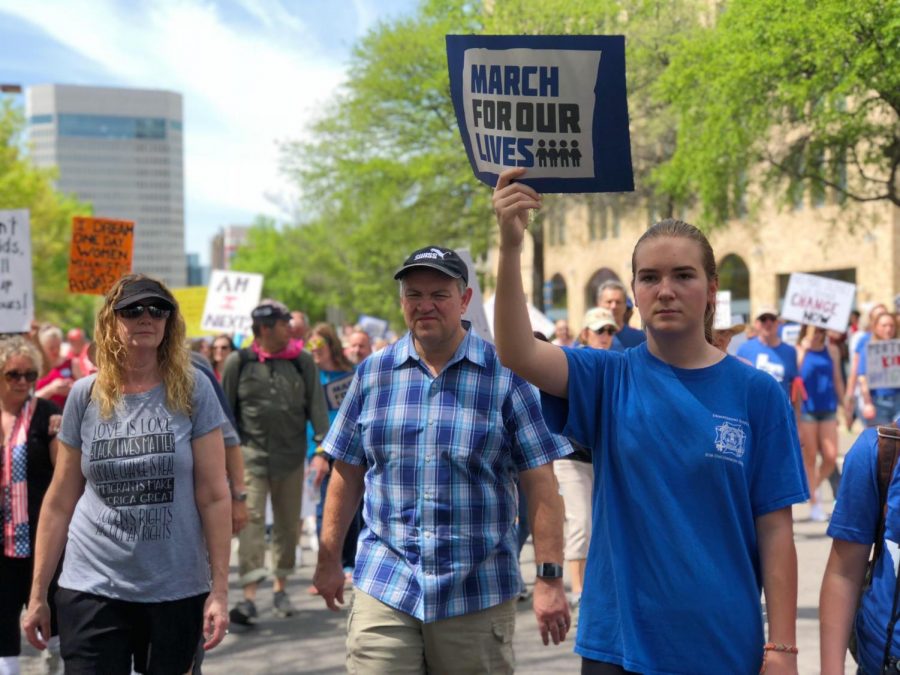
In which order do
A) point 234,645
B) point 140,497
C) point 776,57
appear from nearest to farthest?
1. point 140,497
2. point 234,645
3. point 776,57

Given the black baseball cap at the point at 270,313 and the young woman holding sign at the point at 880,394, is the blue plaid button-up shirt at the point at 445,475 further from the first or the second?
the young woman holding sign at the point at 880,394

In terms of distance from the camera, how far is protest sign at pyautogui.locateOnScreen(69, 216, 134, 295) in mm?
9961

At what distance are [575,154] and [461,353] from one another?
123cm

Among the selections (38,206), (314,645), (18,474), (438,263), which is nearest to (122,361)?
(438,263)

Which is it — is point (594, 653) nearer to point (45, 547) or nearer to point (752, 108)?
point (45, 547)

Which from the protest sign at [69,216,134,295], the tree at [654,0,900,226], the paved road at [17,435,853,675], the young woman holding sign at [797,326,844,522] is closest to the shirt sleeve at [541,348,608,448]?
the paved road at [17,435,853,675]

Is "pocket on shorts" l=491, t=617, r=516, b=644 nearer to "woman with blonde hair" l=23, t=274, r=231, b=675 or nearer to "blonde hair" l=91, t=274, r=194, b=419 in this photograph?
"woman with blonde hair" l=23, t=274, r=231, b=675

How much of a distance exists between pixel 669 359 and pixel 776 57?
14.5 m

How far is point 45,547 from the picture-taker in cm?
438

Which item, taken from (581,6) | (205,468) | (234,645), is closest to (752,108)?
(581,6)

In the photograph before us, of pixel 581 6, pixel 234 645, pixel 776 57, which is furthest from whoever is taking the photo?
pixel 581 6

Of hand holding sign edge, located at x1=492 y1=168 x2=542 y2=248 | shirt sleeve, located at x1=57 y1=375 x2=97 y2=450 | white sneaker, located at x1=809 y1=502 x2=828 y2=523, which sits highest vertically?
hand holding sign edge, located at x1=492 y1=168 x2=542 y2=248

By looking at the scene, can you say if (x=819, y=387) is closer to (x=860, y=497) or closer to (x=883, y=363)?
(x=883, y=363)

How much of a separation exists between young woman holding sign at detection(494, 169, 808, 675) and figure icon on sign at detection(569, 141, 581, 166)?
158 mm
